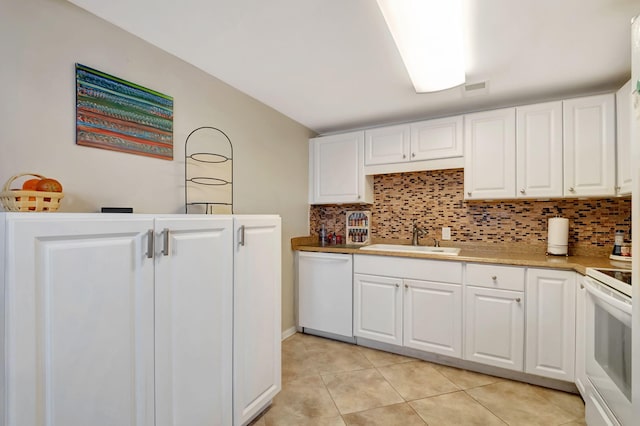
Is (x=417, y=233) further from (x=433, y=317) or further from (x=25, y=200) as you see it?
(x=25, y=200)

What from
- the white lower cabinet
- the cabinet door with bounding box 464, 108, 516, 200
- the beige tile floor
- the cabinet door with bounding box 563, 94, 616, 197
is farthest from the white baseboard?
the cabinet door with bounding box 563, 94, 616, 197

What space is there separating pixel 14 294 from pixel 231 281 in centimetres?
82

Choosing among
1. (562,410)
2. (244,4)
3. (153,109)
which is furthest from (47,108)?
(562,410)

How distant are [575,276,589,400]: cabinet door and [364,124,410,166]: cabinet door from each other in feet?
5.21

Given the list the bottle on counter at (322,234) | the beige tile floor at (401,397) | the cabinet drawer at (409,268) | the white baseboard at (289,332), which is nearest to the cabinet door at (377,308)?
the cabinet drawer at (409,268)

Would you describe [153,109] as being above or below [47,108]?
above

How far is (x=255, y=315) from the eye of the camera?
1688mm

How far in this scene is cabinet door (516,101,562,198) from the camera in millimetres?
2207

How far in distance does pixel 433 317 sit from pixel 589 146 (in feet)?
5.51

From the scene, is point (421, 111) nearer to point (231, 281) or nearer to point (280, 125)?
point (280, 125)

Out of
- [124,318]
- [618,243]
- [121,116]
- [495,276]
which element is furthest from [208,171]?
[618,243]

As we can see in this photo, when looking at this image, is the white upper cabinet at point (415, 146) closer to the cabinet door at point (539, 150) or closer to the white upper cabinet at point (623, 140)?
the cabinet door at point (539, 150)

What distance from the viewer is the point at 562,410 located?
5.99 feet

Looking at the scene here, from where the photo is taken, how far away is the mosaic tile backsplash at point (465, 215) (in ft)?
7.58
